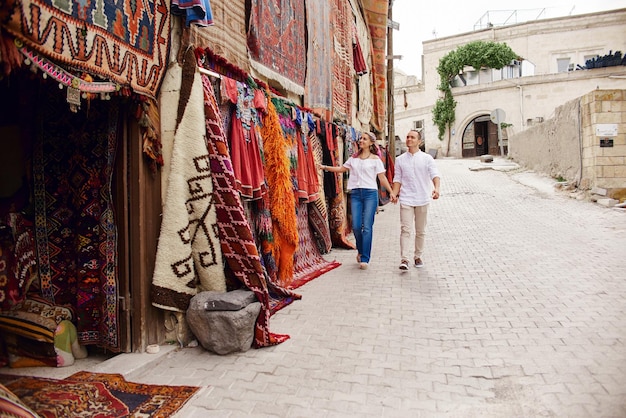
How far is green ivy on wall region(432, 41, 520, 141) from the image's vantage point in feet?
101

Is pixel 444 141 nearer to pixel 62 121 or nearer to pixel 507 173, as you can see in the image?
pixel 507 173

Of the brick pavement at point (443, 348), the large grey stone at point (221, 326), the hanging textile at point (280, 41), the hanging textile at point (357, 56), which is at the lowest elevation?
the brick pavement at point (443, 348)

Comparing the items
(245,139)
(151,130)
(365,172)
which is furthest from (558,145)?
(151,130)

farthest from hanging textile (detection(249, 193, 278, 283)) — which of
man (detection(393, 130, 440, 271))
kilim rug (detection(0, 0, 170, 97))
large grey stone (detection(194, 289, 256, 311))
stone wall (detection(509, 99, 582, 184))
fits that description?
stone wall (detection(509, 99, 582, 184))

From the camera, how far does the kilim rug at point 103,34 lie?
2.11 meters

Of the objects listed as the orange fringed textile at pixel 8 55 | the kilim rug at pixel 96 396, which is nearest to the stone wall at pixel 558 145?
the kilim rug at pixel 96 396

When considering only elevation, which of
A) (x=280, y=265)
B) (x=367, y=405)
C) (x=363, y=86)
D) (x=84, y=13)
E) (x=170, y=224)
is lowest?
(x=367, y=405)

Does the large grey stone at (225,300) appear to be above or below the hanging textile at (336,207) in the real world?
below

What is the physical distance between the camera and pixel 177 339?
11.1 ft

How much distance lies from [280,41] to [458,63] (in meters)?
29.1

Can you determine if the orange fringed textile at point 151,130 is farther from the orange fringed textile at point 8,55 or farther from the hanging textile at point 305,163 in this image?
the hanging textile at point 305,163

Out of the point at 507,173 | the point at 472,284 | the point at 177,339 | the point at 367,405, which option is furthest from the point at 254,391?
the point at 507,173

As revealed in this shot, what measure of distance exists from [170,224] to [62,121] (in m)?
1.08

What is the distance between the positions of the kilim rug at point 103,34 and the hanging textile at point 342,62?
5126 mm
